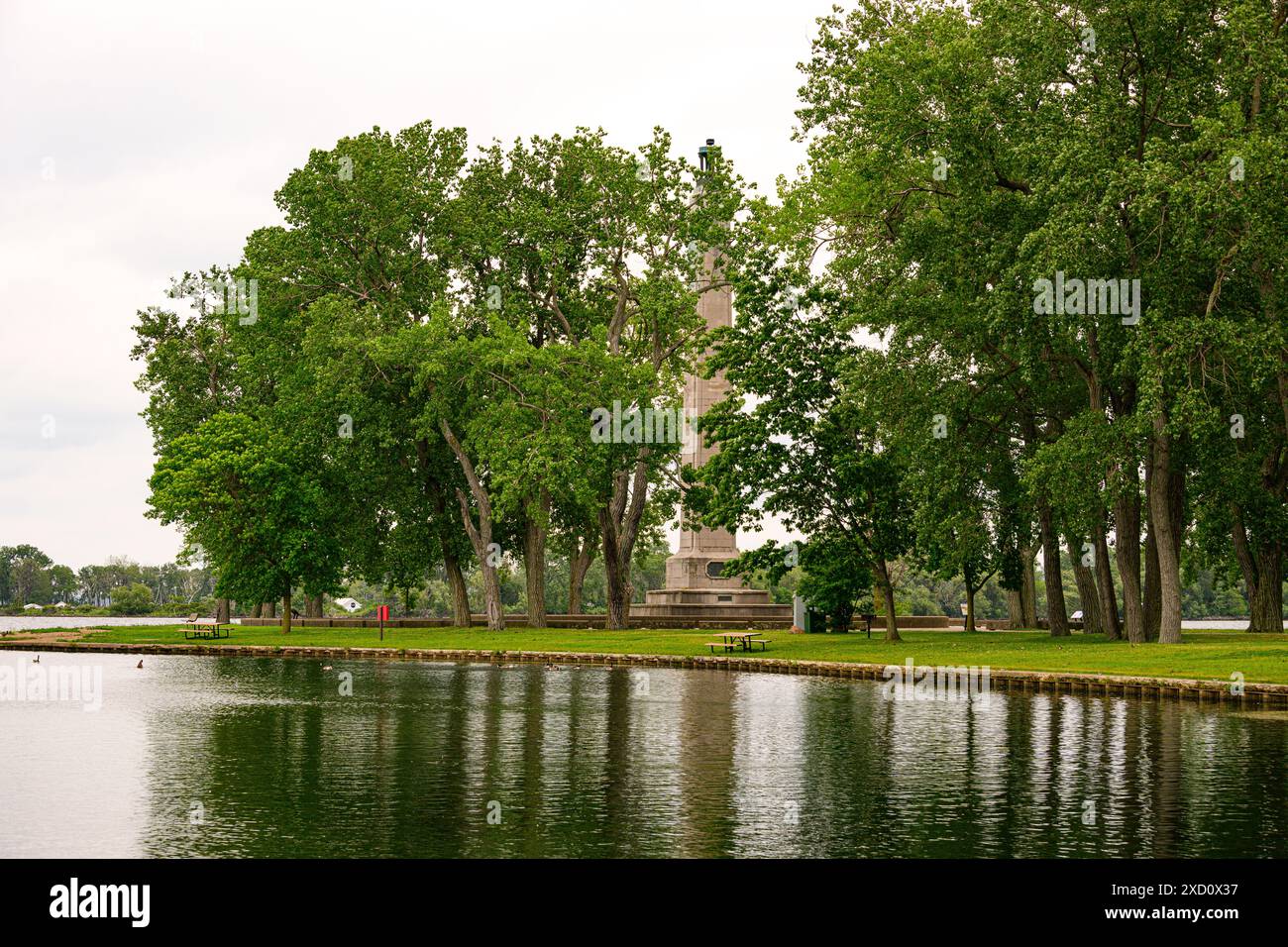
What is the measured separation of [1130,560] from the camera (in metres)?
49.9

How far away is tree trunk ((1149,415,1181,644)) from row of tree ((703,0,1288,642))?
10 cm

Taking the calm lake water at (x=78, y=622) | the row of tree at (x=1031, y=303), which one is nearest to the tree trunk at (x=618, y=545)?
the row of tree at (x=1031, y=303)

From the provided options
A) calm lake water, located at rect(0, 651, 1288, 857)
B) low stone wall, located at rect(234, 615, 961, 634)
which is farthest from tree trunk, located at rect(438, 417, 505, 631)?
calm lake water, located at rect(0, 651, 1288, 857)

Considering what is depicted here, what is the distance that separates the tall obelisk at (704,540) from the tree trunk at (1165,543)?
→ 86.1 feet

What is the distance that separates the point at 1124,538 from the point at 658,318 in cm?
2390

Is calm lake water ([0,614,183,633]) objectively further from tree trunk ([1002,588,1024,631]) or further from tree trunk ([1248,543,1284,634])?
tree trunk ([1248,543,1284,634])

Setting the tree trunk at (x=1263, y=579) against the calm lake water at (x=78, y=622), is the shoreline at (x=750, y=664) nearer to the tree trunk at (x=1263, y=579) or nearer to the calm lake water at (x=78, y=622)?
the tree trunk at (x=1263, y=579)

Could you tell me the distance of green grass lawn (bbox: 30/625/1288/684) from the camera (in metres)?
39.0

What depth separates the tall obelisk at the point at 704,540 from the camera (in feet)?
229

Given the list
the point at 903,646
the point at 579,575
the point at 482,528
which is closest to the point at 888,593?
the point at 903,646

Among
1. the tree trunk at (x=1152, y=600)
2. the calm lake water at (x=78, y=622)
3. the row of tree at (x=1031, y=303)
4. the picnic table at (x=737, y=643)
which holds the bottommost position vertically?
the calm lake water at (x=78, y=622)

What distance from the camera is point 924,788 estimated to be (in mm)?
20797

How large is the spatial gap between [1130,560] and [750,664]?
1526 centimetres
